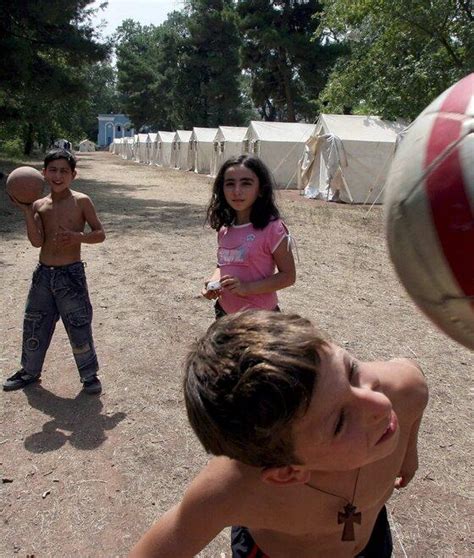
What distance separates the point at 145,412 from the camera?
389 centimetres

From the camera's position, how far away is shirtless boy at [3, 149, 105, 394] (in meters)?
3.75

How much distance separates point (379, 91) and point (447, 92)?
2035 centimetres

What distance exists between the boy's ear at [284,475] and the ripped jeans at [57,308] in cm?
272

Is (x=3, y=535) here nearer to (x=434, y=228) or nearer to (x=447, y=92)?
(x=434, y=228)

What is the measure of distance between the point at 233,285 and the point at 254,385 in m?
1.73

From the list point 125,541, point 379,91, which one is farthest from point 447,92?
point 379,91

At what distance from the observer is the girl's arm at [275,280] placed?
2922 millimetres

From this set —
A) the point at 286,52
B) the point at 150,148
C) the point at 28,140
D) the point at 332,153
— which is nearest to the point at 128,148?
the point at 150,148

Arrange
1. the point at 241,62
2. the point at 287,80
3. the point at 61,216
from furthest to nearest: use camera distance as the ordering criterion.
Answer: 1. the point at 241,62
2. the point at 287,80
3. the point at 61,216

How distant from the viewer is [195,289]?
7078 millimetres

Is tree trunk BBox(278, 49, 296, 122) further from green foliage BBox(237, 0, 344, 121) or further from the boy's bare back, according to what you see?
the boy's bare back

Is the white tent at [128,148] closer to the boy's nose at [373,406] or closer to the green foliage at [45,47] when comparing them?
the green foliage at [45,47]

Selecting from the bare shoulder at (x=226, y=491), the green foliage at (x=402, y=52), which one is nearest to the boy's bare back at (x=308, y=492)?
the bare shoulder at (x=226, y=491)

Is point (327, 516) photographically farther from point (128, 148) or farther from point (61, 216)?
point (128, 148)
